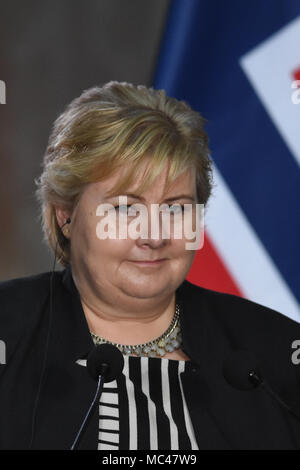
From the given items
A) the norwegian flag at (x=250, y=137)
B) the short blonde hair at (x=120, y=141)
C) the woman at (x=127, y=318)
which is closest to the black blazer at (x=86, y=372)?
the woman at (x=127, y=318)

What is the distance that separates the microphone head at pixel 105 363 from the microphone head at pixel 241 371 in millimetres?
220

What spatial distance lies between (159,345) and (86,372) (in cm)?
21

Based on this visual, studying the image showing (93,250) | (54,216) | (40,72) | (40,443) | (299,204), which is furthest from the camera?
(40,72)

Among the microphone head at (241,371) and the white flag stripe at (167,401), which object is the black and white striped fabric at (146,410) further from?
the microphone head at (241,371)

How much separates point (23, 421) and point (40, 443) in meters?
0.06

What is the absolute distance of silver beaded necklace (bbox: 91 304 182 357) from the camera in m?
1.51

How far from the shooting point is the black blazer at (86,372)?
135 centimetres

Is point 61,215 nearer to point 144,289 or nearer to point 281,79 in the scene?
point 144,289

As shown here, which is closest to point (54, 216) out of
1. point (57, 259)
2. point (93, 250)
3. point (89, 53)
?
point (57, 259)

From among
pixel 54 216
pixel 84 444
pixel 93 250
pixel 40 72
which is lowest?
pixel 84 444

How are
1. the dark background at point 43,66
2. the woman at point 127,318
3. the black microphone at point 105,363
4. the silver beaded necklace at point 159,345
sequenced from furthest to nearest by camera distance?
the dark background at point 43,66
the silver beaded necklace at point 159,345
the woman at point 127,318
the black microphone at point 105,363

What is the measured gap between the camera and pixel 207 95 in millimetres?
2148
